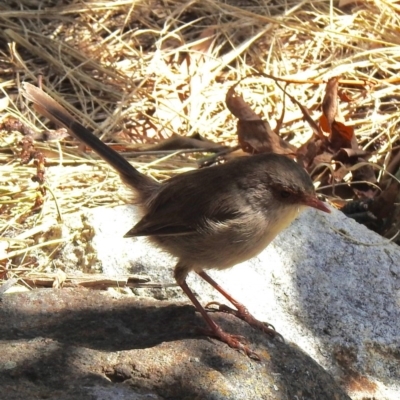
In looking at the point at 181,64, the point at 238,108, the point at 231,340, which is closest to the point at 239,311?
the point at 231,340

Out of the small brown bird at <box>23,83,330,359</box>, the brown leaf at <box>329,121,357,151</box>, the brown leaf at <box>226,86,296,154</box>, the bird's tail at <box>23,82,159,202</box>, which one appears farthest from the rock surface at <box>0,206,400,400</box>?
the brown leaf at <box>329,121,357,151</box>

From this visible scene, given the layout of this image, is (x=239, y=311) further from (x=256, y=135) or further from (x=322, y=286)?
(x=256, y=135)

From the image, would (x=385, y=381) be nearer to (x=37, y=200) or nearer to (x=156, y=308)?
(x=156, y=308)

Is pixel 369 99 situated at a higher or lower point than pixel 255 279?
higher

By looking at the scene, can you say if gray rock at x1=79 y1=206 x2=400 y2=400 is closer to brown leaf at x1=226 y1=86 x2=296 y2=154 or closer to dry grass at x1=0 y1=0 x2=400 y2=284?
brown leaf at x1=226 y1=86 x2=296 y2=154

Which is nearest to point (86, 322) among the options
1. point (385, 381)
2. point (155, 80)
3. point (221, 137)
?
point (385, 381)

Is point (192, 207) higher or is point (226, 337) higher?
point (192, 207)


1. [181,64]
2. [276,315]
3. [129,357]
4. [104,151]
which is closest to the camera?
[129,357]
